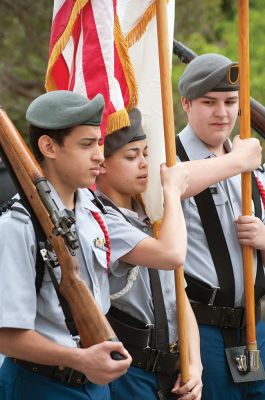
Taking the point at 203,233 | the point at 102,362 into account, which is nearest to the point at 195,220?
the point at 203,233

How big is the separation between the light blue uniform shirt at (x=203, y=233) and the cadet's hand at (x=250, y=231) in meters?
0.05

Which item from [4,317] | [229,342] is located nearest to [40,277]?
[4,317]

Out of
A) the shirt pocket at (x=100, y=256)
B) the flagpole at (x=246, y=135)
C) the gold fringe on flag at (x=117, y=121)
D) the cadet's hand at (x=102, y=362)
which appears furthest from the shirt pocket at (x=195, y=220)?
the cadet's hand at (x=102, y=362)

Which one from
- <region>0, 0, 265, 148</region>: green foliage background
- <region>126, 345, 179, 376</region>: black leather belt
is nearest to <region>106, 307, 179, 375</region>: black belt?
<region>126, 345, 179, 376</region>: black leather belt

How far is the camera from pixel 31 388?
348 centimetres

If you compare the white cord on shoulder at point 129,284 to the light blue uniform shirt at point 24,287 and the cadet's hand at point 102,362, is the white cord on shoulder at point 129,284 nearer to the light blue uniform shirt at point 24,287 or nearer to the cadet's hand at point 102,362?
the light blue uniform shirt at point 24,287

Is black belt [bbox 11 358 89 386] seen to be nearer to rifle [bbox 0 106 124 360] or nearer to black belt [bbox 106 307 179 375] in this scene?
rifle [bbox 0 106 124 360]

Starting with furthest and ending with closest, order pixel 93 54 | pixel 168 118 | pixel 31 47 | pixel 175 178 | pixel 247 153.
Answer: pixel 31 47 → pixel 247 153 → pixel 93 54 → pixel 168 118 → pixel 175 178

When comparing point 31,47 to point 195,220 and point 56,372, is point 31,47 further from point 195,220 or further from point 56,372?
point 56,372

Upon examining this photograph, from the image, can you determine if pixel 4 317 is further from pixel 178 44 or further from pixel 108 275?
pixel 178 44

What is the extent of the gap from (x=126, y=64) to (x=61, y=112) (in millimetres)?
910

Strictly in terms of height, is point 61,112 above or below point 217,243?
above

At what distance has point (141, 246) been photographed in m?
3.88

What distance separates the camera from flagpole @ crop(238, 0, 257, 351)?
176 inches
